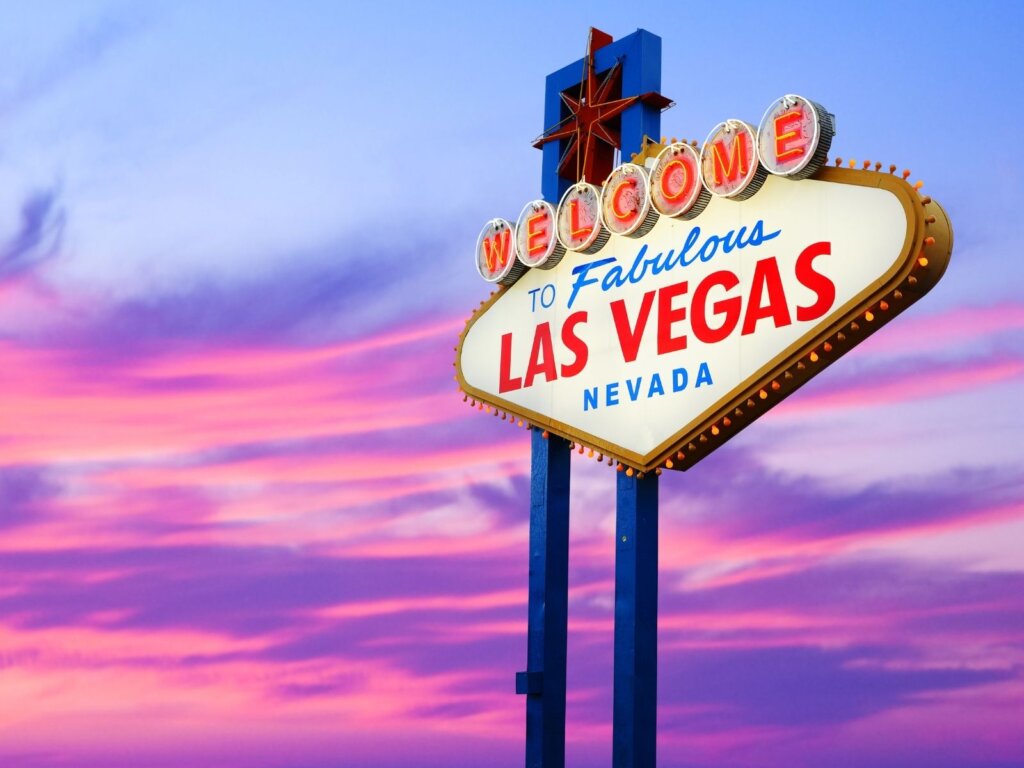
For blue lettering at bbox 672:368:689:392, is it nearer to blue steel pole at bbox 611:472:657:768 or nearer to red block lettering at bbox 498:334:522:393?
blue steel pole at bbox 611:472:657:768

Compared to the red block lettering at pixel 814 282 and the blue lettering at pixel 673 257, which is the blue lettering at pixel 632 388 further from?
the red block lettering at pixel 814 282

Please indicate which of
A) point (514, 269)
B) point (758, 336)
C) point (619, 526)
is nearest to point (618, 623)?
point (619, 526)

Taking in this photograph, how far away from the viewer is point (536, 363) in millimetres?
20953

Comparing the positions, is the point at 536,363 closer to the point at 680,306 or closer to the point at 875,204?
the point at 680,306

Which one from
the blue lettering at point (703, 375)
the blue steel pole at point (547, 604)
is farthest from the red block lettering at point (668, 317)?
the blue steel pole at point (547, 604)

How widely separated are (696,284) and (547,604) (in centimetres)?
470

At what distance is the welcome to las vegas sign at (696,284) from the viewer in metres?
17.1

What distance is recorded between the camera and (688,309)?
61.9ft

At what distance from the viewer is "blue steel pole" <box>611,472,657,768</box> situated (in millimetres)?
18203

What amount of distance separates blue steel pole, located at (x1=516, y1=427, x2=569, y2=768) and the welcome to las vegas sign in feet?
2.41

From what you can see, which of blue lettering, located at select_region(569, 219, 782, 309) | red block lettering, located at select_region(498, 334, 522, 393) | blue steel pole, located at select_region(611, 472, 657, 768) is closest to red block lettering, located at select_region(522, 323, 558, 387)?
red block lettering, located at select_region(498, 334, 522, 393)

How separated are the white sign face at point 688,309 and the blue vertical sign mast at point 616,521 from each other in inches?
34.1

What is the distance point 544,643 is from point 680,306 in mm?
4780

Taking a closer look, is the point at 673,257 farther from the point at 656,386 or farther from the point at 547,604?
the point at 547,604
